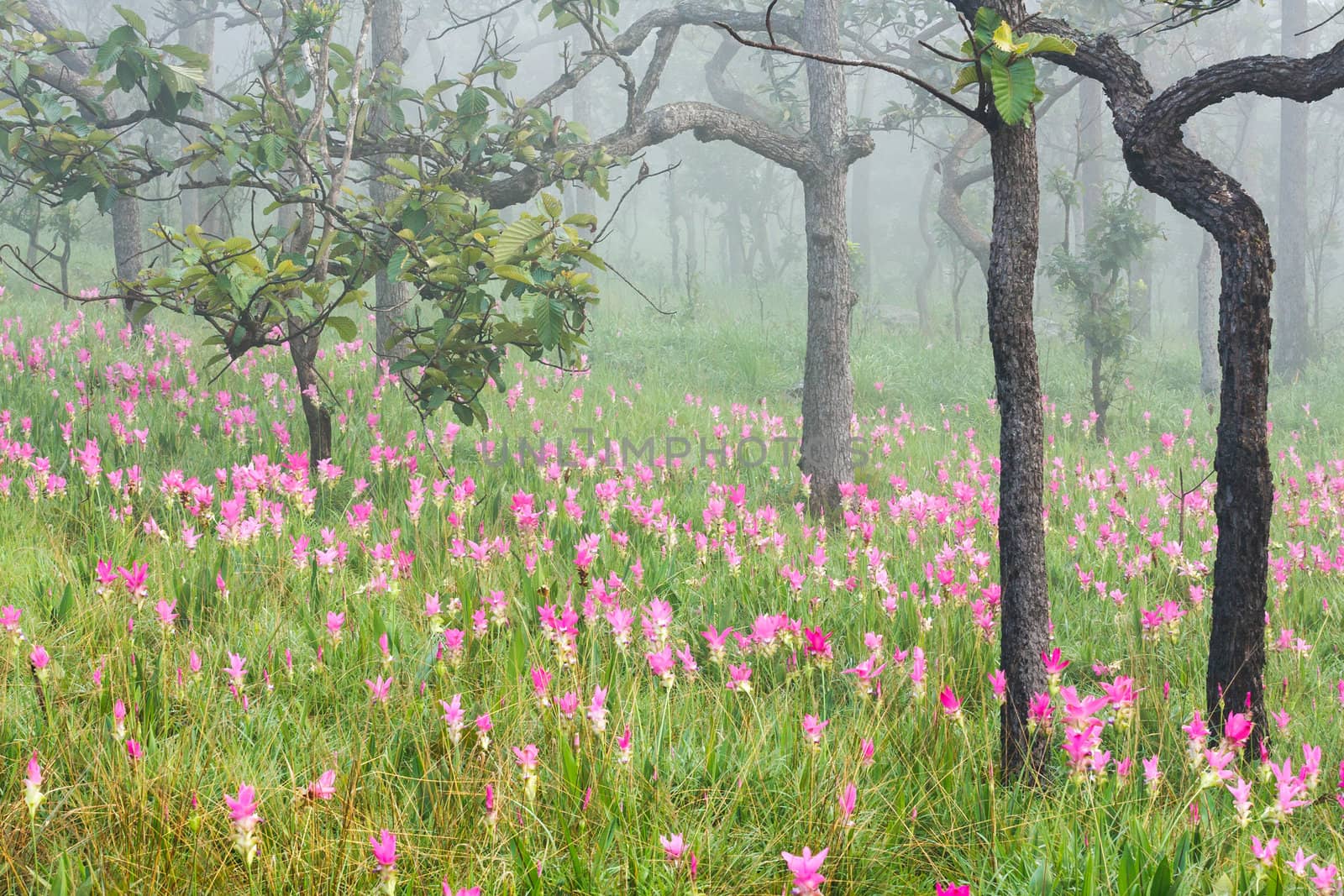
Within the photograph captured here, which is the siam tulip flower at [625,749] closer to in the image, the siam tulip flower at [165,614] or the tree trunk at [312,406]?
the siam tulip flower at [165,614]

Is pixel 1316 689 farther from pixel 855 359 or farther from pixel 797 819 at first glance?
pixel 855 359

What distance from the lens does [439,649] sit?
3.28 metres

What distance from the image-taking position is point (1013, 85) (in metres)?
2.48

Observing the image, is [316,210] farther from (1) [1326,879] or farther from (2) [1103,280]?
(2) [1103,280]

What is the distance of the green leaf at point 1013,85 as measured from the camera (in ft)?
8.07

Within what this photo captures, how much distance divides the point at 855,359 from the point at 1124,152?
40.9 feet

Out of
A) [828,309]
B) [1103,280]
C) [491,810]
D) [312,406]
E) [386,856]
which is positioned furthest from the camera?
[1103,280]

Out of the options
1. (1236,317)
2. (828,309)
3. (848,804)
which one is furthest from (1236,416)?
(828,309)

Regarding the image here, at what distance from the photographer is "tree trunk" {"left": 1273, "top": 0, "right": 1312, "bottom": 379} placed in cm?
1970

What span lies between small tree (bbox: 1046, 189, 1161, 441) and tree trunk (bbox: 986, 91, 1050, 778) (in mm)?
9827

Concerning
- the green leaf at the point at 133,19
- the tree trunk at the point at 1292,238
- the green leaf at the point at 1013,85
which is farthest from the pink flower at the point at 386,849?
the tree trunk at the point at 1292,238

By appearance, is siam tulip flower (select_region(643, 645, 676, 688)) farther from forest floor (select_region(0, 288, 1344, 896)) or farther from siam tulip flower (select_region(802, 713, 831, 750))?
siam tulip flower (select_region(802, 713, 831, 750))

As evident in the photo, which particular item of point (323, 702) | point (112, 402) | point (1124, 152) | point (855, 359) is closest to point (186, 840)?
point (323, 702)

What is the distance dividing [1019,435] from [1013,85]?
973 millimetres
